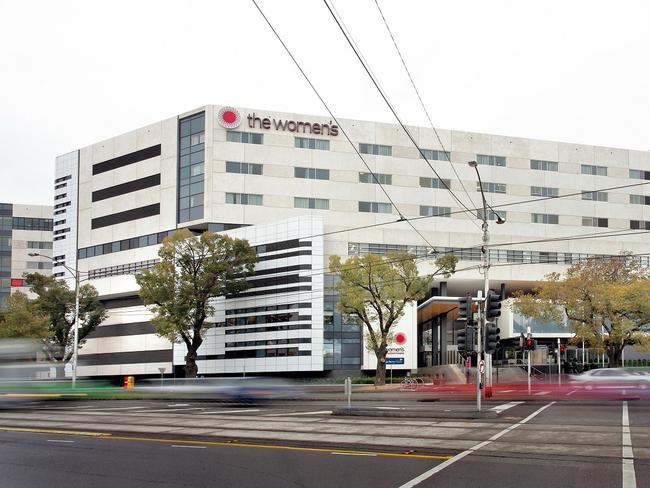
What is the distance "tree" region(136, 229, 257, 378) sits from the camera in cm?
6222

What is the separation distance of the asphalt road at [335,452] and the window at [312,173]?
5146cm

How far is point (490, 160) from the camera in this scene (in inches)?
3191

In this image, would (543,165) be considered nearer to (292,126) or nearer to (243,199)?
(292,126)

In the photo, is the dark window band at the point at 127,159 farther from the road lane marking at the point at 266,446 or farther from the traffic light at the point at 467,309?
the road lane marking at the point at 266,446

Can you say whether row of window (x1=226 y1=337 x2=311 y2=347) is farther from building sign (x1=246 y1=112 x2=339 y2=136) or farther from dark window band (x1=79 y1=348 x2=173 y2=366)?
building sign (x1=246 y1=112 x2=339 y2=136)

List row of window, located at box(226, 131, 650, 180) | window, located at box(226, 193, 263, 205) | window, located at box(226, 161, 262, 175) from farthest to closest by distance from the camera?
row of window, located at box(226, 131, 650, 180) < window, located at box(226, 161, 262, 175) < window, located at box(226, 193, 263, 205)

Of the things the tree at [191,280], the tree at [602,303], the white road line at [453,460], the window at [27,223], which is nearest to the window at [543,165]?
the tree at [602,303]

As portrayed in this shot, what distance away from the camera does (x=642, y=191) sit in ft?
282

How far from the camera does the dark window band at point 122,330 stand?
76.2m

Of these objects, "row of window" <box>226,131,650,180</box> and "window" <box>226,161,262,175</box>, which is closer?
"window" <box>226,161,262,175</box>

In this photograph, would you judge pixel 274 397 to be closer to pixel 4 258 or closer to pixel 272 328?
pixel 272 328

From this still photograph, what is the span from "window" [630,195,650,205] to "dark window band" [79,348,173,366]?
53101mm

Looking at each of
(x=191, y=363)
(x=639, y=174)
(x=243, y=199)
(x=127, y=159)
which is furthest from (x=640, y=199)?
(x=127, y=159)

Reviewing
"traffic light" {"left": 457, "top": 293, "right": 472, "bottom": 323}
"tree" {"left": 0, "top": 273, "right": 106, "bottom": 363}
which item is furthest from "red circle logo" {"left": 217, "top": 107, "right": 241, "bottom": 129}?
"traffic light" {"left": 457, "top": 293, "right": 472, "bottom": 323}
